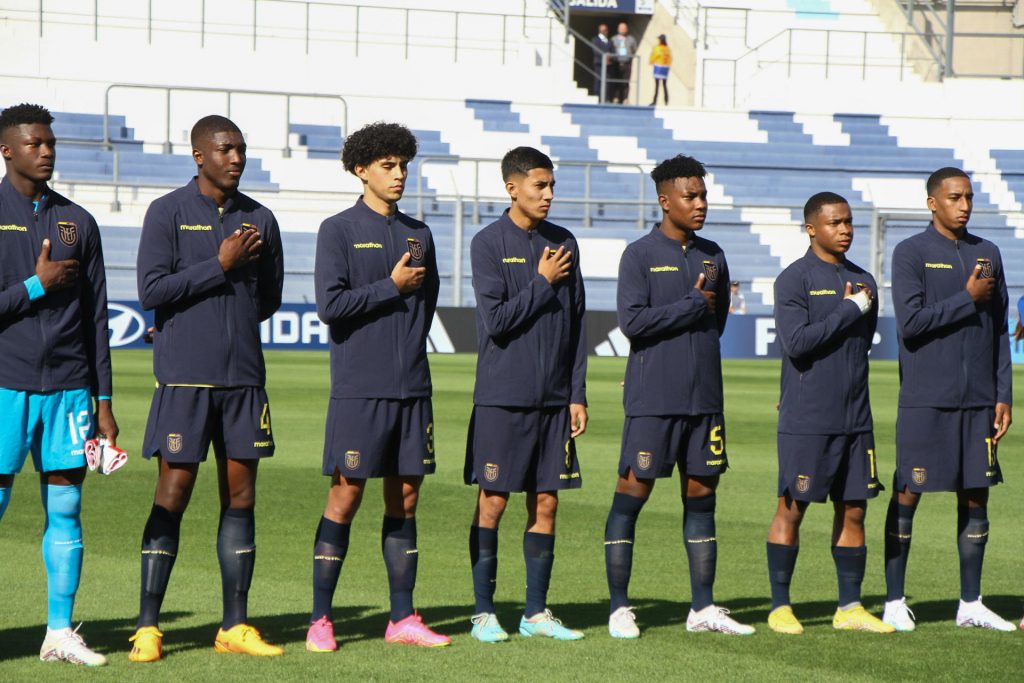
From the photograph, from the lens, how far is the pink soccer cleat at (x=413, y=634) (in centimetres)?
594

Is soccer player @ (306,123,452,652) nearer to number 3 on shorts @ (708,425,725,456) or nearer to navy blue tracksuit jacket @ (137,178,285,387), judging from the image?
navy blue tracksuit jacket @ (137,178,285,387)

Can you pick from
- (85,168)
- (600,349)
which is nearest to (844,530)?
(600,349)

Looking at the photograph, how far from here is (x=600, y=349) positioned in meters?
24.5

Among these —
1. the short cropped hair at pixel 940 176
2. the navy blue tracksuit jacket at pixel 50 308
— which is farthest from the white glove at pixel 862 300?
the navy blue tracksuit jacket at pixel 50 308

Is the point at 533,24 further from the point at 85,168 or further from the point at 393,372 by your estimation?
the point at 393,372

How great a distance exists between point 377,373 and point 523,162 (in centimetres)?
114

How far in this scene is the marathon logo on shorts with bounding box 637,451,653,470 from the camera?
6.33m

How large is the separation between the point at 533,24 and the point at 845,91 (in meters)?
8.29

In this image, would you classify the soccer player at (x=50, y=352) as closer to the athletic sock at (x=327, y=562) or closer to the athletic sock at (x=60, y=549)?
the athletic sock at (x=60, y=549)

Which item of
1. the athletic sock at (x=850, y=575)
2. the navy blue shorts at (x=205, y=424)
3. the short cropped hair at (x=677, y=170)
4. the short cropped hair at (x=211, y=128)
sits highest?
the short cropped hair at (x=211, y=128)

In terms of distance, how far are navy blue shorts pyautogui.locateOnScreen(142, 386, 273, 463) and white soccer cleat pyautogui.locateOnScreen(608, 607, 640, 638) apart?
169 cm

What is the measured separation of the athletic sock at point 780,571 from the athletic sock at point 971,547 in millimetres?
828

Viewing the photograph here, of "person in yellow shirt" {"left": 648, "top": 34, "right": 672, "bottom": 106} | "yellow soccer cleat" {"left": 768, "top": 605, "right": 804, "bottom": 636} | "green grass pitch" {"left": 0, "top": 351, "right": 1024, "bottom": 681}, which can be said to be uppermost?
"person in yellow shirt" {"left": 648, "top": 34, "right": 672, "bottom": 106}

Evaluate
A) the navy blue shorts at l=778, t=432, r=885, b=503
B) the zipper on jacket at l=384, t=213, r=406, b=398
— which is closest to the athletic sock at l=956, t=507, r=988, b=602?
the navy blue shorts at l=778, t=432, r=885, b=503
